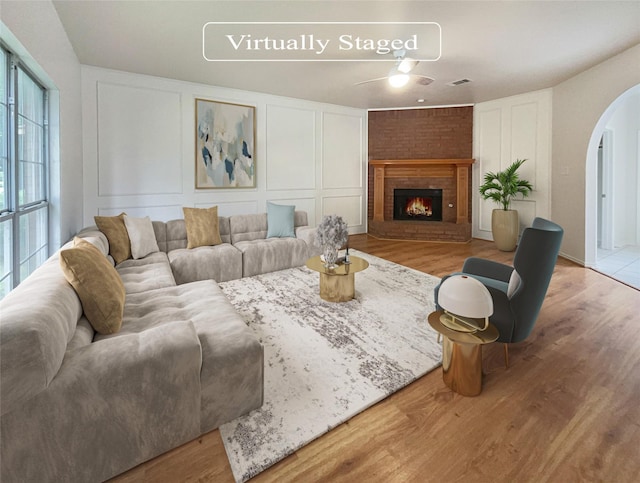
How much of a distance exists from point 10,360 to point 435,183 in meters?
6.85

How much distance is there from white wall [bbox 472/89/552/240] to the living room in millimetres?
20

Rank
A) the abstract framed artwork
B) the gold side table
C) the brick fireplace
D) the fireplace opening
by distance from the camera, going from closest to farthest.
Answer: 1. the gold side table
2. the abstract framed artwork
3. the brick fireplace
4. the fireplace opening

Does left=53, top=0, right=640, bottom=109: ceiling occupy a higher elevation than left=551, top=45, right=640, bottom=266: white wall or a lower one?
higher

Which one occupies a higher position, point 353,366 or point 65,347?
point 65,347

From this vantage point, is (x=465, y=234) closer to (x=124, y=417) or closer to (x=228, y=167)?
(x=228, y=167)

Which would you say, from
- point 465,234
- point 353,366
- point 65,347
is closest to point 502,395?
point 353,366

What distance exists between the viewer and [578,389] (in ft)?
6.47

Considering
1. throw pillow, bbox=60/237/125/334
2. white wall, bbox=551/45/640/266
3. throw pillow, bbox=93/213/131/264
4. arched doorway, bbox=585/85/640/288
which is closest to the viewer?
throw pillow, bbox=60/237/125/334

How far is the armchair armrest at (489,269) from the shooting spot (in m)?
2.69

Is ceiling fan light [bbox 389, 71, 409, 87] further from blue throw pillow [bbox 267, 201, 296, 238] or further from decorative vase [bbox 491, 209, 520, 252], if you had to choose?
decorative vase [bbox 491, 209, 520, 252]

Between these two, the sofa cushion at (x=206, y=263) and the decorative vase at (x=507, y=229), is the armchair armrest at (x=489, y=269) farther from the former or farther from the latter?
the decorative vase at (x=507, y=229)

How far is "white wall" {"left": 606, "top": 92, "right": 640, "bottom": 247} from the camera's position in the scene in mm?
5621

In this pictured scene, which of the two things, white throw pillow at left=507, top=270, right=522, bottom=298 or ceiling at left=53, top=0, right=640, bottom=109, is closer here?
white throw pillow at left=507, top=270, right=522, bottom=298

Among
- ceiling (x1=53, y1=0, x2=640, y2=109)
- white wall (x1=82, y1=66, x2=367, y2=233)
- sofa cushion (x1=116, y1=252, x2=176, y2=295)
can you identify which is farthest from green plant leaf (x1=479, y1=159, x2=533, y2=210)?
sofa cushion (x1=116, y1=252, x2=176, y2=295)
